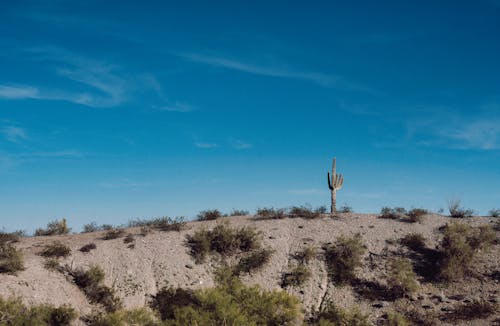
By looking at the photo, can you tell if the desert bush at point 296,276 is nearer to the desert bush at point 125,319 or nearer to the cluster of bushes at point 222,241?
the cluster of bushes at point 222,241

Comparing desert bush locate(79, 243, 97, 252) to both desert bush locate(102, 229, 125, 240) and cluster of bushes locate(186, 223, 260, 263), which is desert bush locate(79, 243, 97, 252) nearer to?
desert bush locate(102, 229, 125, 240)

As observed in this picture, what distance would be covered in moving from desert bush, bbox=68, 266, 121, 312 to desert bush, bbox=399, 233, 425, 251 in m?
16.3

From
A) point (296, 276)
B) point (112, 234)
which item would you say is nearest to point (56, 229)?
point (112, 234)

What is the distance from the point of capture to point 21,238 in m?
25.8

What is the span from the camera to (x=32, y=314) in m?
16.7

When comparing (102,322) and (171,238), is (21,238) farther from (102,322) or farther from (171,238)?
(102,322)

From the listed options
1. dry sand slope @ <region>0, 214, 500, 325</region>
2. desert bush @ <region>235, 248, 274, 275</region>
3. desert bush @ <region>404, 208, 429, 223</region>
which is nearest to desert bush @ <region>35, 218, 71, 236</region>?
dry sand slope @ <region>0, 214, 500, 325</region>

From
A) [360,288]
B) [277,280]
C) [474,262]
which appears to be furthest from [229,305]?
[474,262]

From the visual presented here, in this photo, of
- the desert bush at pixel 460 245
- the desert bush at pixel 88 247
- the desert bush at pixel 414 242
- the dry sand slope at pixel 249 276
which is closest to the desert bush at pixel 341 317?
the dry sand slope at pixel 249 276

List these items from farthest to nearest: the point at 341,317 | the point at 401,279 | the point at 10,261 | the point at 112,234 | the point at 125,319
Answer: the point at 112,234 < the point at 401,279 < the point at 10,261 < the point at 341,317 < the point at 125,319

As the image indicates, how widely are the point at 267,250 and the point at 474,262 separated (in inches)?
445

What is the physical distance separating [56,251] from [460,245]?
2137cm

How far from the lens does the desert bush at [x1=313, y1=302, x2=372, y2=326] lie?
18922mm

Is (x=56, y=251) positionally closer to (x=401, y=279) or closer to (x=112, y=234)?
(x=112, y=234)
